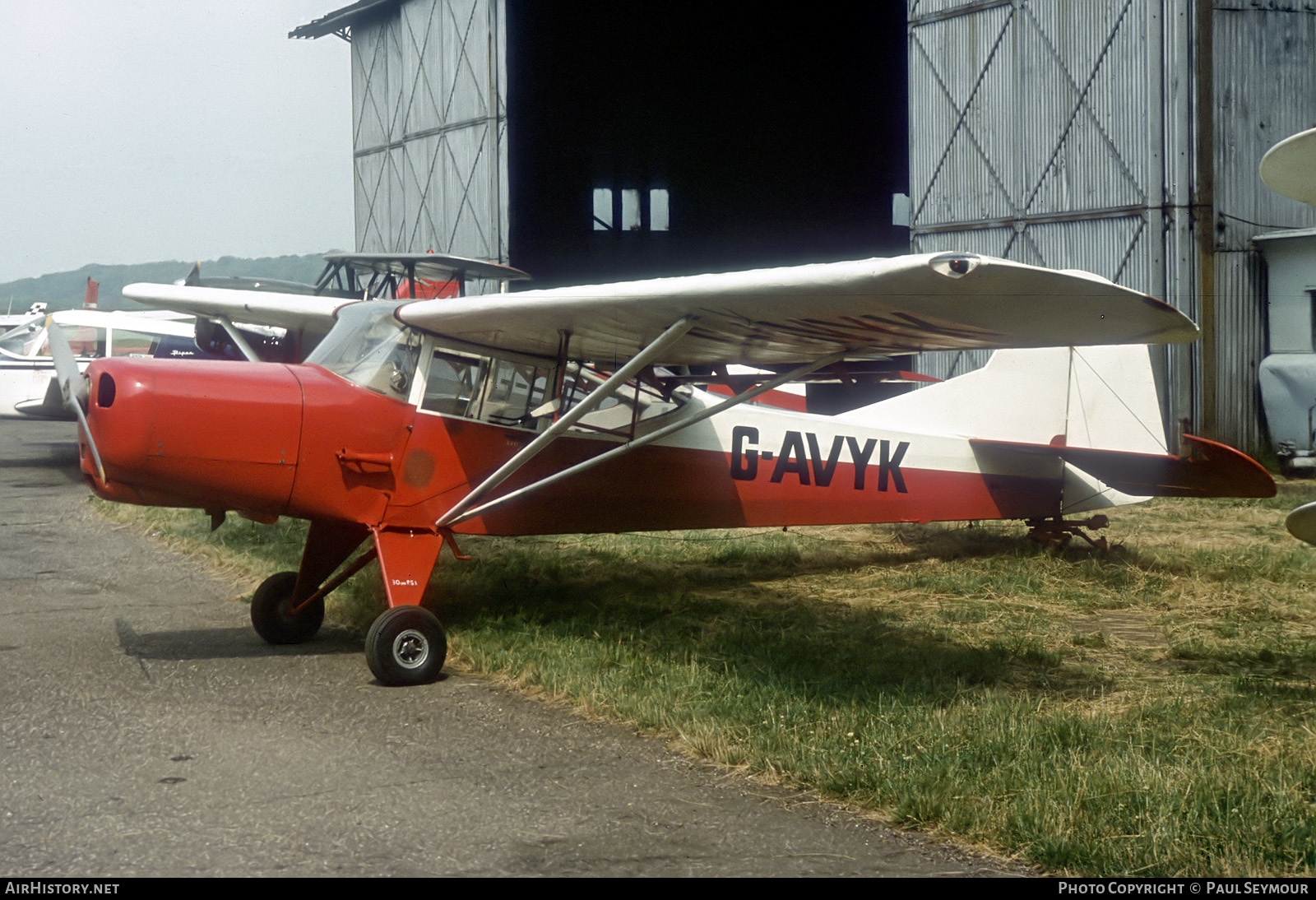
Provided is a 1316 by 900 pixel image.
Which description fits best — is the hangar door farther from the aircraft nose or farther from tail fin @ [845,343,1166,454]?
the aircraft nose

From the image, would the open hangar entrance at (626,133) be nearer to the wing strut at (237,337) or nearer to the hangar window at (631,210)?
the hangar window at (631,210)

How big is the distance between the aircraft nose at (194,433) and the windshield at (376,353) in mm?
391

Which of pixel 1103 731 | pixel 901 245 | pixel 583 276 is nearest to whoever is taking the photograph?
pixel 1103 731

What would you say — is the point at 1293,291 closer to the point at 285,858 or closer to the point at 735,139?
the point at 285,858

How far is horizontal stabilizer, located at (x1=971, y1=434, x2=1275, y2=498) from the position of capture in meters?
7.82

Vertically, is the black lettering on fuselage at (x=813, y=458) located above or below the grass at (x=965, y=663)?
above

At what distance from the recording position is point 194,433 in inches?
220

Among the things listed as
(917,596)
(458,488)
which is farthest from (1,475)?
(917,596)

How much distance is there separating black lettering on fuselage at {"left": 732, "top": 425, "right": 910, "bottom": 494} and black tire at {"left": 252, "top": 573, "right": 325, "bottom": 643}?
2.70m

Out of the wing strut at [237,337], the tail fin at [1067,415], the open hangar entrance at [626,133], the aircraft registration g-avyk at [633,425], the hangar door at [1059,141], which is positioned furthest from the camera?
the open hangar entrance at [626,133]

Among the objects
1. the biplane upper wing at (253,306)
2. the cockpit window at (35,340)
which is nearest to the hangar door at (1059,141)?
the biplane upper wing at (253,306)

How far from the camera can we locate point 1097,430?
8484mm

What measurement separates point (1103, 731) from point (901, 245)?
27.0 m

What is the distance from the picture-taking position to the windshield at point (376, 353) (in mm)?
6238
